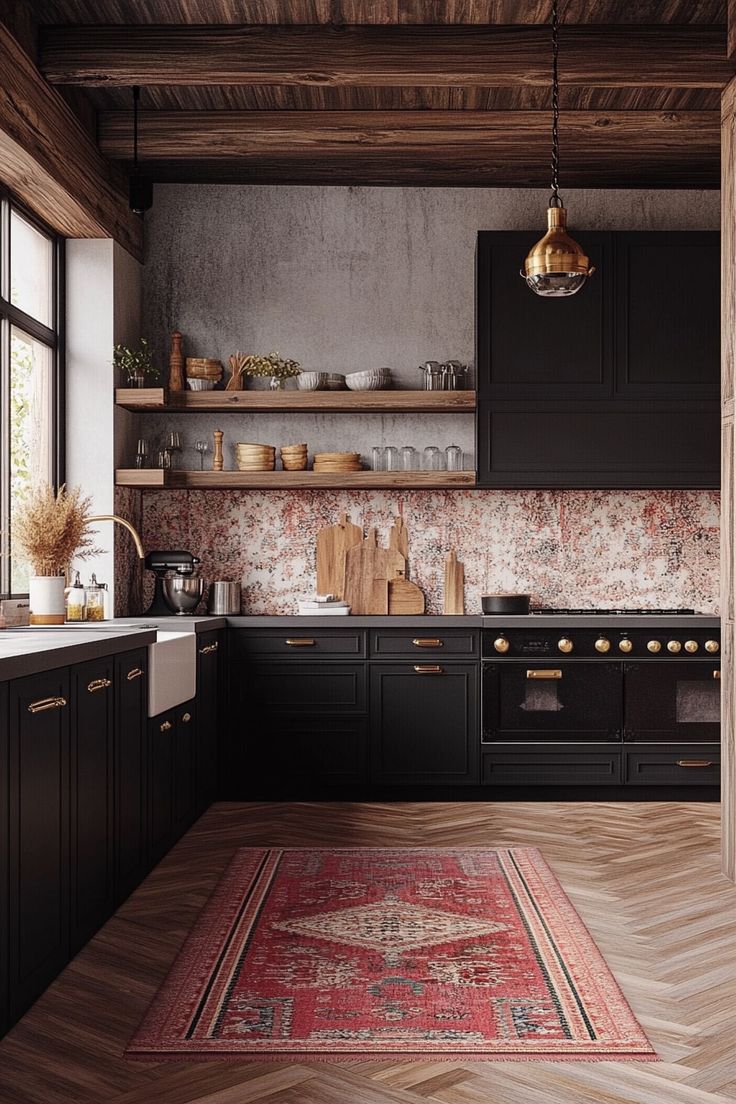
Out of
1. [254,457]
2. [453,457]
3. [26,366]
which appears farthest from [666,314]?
[26,366]

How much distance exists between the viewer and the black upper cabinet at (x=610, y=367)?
558 cm

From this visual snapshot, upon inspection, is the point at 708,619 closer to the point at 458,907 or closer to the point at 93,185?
the point at 458,907

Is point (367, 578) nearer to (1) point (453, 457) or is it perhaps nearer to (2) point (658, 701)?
(1) point (453, 457)

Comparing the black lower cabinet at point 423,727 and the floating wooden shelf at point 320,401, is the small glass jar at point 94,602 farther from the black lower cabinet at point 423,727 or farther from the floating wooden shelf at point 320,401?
the black lower cabinet at point 423,727

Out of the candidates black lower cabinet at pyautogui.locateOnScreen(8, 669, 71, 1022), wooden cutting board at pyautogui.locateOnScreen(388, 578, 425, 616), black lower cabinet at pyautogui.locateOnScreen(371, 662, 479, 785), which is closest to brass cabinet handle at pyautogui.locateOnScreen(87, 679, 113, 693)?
black lower cabinet at pyautogui.locateOnScreen(8, 669, 71, 1022)

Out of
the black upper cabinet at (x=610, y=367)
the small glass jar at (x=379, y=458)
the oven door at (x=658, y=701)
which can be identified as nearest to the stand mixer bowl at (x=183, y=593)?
the small glass jar at (x=379, y=458)

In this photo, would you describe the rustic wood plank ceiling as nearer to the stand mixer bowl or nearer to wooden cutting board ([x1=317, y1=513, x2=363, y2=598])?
wooden cutting board ([x1=317, y1=513, x2=363, y2=598])

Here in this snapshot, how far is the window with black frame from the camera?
479 centimetres

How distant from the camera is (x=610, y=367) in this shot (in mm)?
5586

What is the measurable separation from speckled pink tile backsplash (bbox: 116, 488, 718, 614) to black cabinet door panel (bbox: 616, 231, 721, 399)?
70 centimetres

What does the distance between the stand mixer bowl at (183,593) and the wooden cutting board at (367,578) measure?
85 cm

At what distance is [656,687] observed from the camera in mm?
5375

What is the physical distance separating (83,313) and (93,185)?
0.65 metres

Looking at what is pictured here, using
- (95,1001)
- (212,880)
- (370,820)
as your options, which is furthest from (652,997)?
(370,820)
